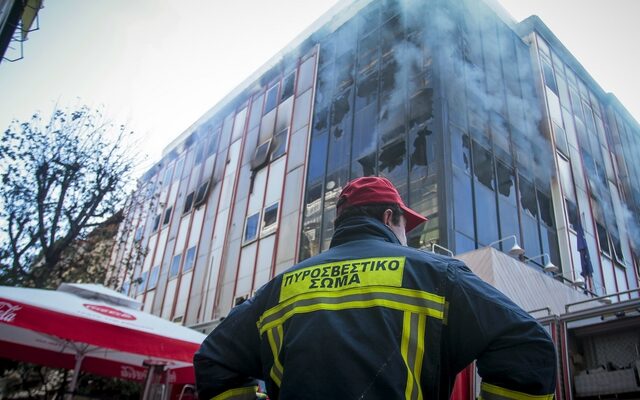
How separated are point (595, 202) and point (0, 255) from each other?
1754cm

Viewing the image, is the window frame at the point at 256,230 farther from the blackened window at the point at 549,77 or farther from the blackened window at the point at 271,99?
the blackened window at the point at 549,77

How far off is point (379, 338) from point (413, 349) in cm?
10

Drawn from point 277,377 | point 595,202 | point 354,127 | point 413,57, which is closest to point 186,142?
point 354,127

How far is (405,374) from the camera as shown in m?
1.24

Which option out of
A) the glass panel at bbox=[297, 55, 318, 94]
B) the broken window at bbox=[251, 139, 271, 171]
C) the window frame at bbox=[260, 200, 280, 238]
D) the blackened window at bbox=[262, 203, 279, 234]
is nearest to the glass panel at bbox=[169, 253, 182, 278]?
the broken window at bbox=[251, 139, 271, 171]

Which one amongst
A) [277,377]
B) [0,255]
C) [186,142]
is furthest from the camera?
[186,142]

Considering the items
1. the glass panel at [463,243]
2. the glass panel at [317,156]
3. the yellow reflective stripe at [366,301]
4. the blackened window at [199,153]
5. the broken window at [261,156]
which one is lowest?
the yellow reflective stripe at [366,301]

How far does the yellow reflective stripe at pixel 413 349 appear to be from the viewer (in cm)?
123

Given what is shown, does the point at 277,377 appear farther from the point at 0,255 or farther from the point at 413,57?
the point at 413,57

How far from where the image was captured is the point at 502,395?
120 cm

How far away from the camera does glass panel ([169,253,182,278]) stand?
61.1ft

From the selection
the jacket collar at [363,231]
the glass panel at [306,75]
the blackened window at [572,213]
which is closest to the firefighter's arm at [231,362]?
the jacket collar at [363,231]

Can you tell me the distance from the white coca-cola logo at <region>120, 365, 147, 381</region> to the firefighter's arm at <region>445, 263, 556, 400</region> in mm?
6630

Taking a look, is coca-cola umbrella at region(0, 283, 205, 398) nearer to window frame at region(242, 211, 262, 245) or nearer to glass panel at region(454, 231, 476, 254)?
glass panel at region(454, 231, 476, 254)
